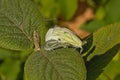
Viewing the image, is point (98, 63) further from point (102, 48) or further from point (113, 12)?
point (113, 12)

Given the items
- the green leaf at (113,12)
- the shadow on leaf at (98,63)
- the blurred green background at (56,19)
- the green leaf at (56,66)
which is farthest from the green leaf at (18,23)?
the green leaf at (113,12)

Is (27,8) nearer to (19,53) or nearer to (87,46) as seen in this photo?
(87,46)

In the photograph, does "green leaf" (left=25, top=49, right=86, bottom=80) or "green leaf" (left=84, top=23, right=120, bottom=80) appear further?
"green leaf" (left=84, top=23, right=120, bottom=80)

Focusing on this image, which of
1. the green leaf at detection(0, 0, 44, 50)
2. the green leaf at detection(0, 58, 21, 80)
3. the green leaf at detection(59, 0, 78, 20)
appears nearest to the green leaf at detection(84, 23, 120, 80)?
the green leaf at detection(0, 0, 44, 50)

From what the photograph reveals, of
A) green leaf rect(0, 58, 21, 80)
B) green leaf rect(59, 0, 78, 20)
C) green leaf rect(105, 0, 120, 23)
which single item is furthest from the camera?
green leaf rect(59, 0, 78, 20)

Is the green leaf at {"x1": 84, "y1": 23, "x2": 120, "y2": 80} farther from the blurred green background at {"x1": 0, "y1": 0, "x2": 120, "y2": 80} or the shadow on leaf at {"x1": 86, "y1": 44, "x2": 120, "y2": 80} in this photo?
the blurred green background at {"x1": 0, "y1": 0, "x2": 120, "y2": 80}

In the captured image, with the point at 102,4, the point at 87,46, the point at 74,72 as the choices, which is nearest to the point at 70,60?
the point at 74,72

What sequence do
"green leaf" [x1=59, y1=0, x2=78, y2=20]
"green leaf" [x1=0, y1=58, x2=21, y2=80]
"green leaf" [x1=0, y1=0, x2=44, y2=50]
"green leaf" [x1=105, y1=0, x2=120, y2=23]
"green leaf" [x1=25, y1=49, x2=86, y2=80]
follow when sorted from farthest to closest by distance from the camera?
A: "green leaf" [x1=59, y1=0, x2=78, y2=20] → "green leaf" [x1=105, y1=0, x2=120, y2=23] → "green leaf" [x1=0, y1=58, x2=21, y2=80] → "green leaf" [x1=0, y1=0, x2=44, y2=50] → "green leaf" [x1=25, y1=49, x2=86, y2=80]
